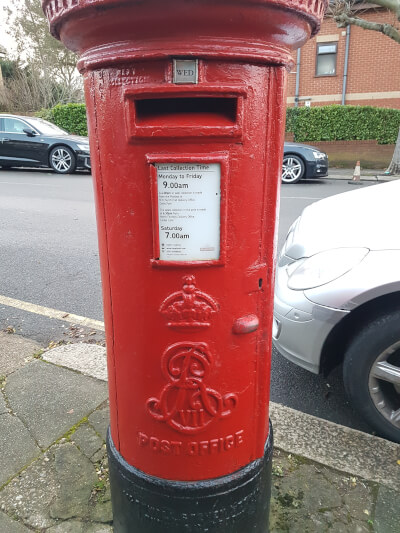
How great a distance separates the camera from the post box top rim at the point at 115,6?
104 cm

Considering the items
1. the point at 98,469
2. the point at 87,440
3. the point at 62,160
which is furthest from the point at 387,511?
the point at 62,160

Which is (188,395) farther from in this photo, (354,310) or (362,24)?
(362,24)

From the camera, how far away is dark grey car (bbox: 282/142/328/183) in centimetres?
1073

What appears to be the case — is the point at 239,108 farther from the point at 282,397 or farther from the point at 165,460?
the point at 282,397

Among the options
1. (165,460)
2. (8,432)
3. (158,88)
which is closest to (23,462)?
(8,432)

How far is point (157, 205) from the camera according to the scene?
1.22 meters

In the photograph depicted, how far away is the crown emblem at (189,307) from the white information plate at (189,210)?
9 cm

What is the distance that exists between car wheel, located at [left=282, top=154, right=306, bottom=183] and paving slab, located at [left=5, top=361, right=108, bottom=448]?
29.7 ft

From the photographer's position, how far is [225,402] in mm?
1411

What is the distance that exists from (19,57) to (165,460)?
26360 millimetres

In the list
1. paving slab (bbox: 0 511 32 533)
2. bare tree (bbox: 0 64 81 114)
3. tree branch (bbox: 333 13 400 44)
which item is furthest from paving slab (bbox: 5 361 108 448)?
bare tree (bbox: 0 64 81 114)

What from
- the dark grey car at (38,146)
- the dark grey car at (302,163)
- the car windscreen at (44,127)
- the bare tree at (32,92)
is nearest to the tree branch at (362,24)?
the dark grey car at (302,163)

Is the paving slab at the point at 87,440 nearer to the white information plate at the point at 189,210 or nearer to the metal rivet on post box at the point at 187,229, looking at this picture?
the metal rivet on post box at the point at 187,229

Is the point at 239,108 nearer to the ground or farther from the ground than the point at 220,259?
farther from the ground
